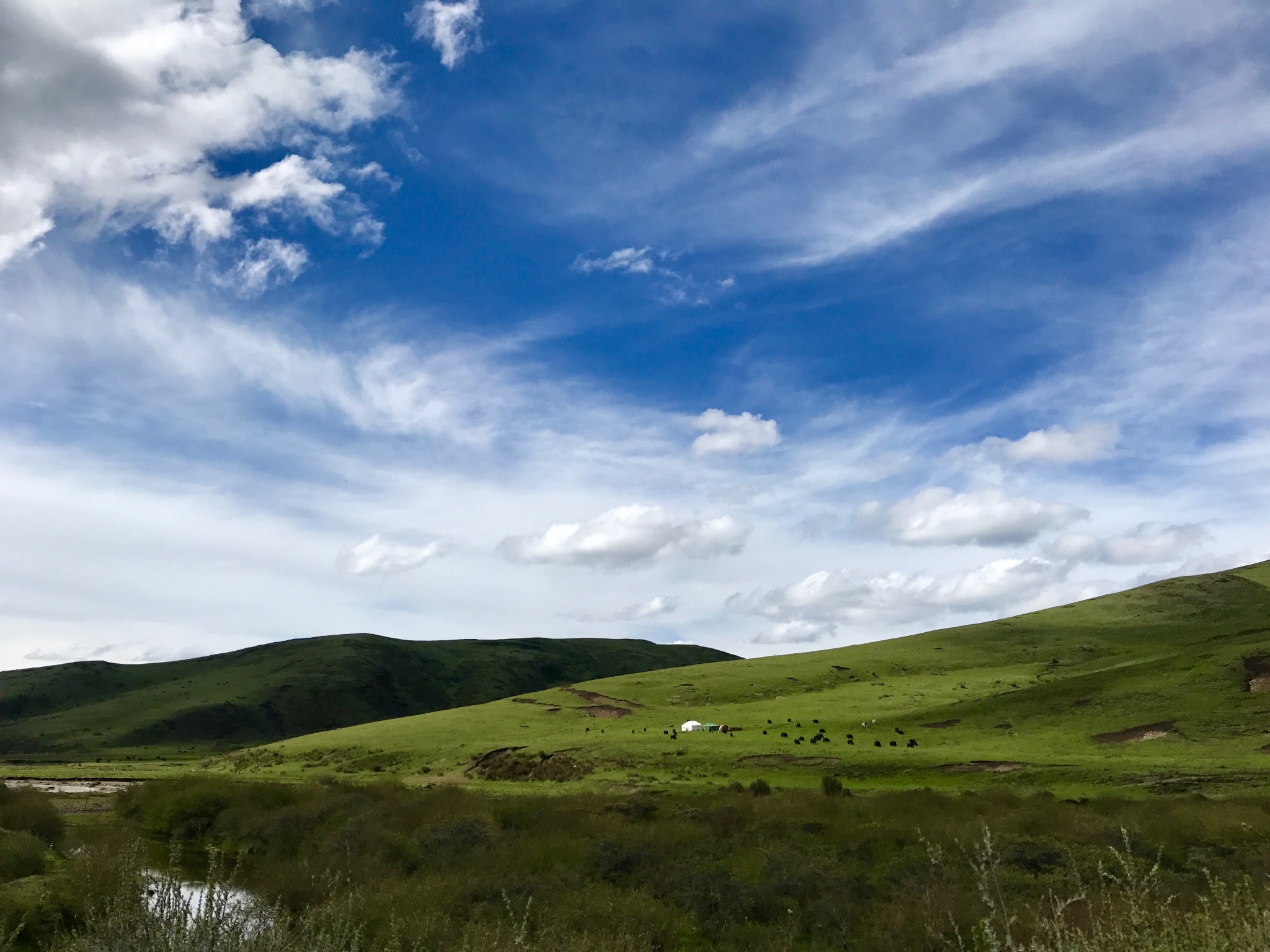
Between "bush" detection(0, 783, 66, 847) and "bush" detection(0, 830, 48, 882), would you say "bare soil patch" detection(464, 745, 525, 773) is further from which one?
"bush" detection(0, 830, 48, 882)

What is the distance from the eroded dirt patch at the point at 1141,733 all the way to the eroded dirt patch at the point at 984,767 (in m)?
10.8

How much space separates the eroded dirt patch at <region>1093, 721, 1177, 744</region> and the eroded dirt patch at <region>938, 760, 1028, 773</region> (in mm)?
10783

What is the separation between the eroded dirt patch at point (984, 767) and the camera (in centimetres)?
4841

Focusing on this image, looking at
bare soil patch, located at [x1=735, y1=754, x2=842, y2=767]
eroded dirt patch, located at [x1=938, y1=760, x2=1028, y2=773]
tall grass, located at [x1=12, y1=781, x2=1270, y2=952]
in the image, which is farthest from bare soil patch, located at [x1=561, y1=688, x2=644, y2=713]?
tall grass, located at [x1=12, y1=781, x2=1270, y2=952]

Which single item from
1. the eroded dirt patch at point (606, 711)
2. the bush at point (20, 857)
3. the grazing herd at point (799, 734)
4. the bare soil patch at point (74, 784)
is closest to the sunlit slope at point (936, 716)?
the eroded dirt patch at point (606, 711)

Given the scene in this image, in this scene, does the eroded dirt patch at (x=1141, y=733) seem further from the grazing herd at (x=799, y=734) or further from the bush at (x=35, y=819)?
the bush at (x=35, y=819)

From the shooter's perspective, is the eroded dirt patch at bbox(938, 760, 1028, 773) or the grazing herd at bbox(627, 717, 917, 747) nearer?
the eroded dirt patch at bbox(938, 760, 1028, 773)

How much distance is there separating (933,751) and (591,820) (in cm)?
3096

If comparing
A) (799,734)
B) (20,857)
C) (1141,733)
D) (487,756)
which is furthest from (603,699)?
(20,857)

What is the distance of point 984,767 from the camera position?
162 ft

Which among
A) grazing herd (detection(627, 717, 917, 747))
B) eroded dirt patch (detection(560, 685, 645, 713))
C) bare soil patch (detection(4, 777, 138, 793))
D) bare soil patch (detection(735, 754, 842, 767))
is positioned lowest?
bare soil patch (detection(4, 777, 138, 793))

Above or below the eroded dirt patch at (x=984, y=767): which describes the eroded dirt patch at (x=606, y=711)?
above

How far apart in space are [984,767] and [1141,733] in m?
14.7

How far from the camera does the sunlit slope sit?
5069cm
